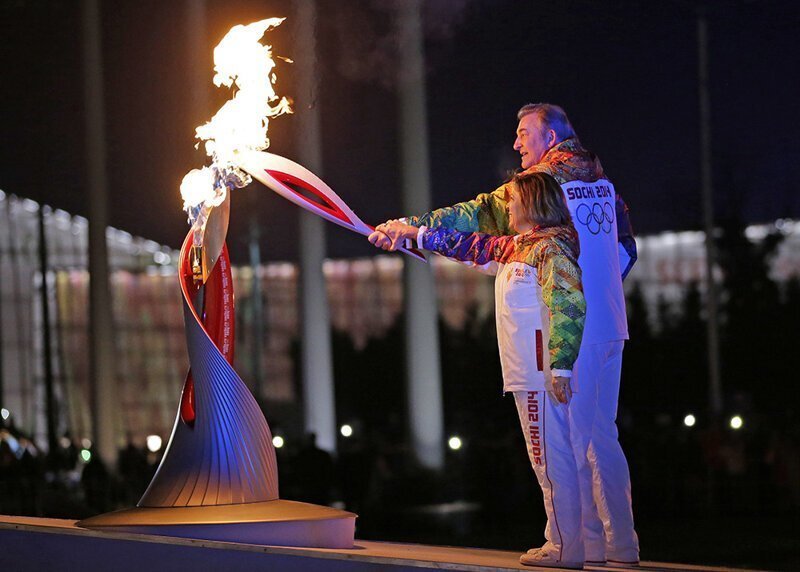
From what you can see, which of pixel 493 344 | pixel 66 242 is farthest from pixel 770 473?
pixel 66 242

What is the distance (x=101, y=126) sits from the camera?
758 inches

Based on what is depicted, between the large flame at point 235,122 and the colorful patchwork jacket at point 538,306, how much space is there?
1.60m

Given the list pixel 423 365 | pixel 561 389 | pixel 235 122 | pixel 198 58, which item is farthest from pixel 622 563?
pixel 423 365

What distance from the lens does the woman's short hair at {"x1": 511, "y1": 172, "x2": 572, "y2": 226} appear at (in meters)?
4.22

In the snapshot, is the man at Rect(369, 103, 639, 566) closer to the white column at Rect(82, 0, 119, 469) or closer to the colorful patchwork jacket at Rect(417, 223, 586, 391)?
the colorful patchwork jacket at Rect(417, 223, 586, 391)

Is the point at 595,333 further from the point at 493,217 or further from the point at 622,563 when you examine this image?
the point at 622,563

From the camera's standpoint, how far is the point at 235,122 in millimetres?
5570

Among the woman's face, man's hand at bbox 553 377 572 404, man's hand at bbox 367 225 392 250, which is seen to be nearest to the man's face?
the woman's face

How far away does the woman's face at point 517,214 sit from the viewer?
14.1ft

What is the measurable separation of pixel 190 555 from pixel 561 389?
1.54 m

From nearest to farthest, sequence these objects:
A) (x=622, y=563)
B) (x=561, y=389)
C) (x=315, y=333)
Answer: (x=561, y=389), (x=622, y=563), (x=315, y=333)

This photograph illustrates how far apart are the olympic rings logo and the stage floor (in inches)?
47.3

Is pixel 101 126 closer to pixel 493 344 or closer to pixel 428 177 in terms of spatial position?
pixel 428 177

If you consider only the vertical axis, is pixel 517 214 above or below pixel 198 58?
below
